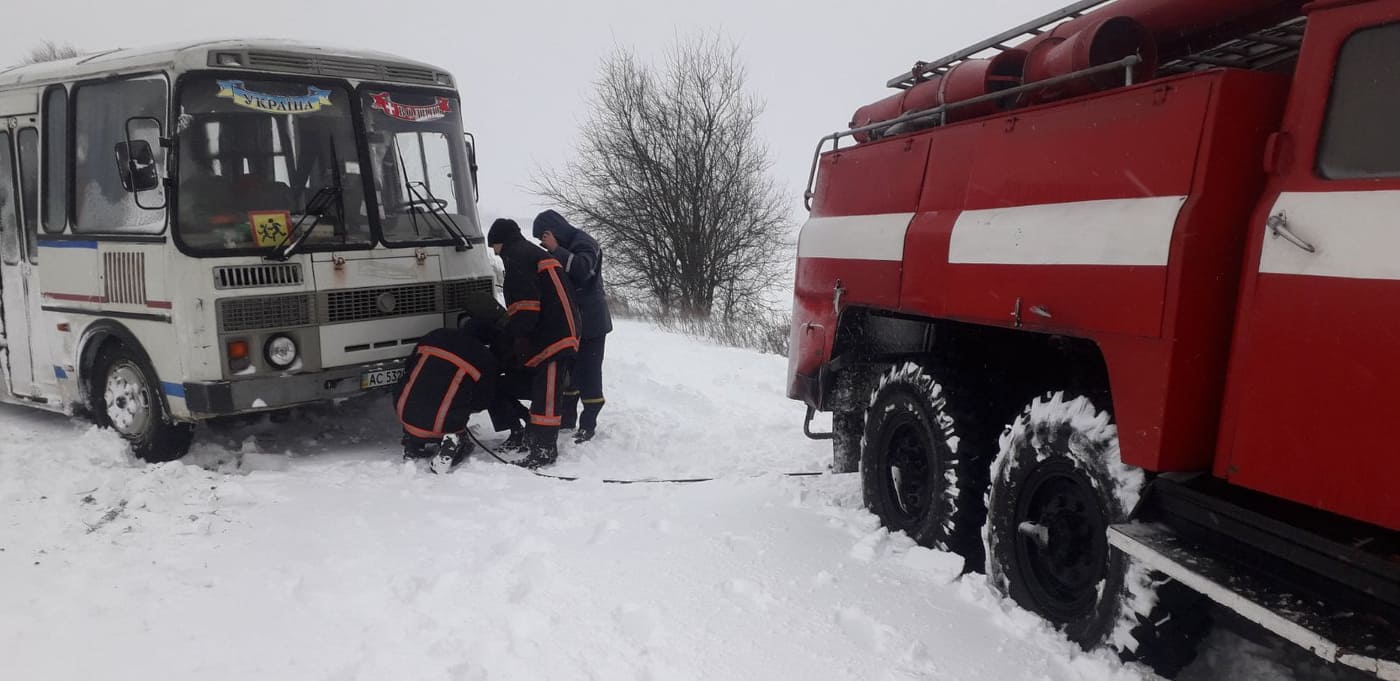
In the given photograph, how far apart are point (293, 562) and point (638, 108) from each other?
2302 centimetres

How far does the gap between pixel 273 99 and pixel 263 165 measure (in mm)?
445

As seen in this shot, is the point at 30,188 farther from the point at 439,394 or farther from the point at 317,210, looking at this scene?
the point at 439,394

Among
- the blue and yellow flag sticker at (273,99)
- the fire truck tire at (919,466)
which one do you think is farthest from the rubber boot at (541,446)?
the blue and yellow flag sticker at (273,99)

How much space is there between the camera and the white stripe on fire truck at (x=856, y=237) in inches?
164

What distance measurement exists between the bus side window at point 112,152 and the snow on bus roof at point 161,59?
0.11 m

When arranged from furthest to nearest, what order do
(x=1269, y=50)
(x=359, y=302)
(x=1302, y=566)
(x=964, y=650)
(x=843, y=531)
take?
(x=359, y=302) < (x=843, y=531) < (x=1269, y=50) < (x=964, y=650) < (x=1302, y=566)

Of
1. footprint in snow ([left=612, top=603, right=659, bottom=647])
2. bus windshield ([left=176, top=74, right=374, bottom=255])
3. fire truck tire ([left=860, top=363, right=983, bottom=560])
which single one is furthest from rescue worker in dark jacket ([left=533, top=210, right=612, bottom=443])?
footprint in snow ([left=612, top=603, right=659, bottom=647])

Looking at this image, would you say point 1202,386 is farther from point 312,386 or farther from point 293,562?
point 312,386

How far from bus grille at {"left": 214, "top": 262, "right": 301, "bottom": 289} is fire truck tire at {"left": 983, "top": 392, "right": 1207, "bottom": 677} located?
445 centimetres

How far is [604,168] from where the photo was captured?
2600 centimetres

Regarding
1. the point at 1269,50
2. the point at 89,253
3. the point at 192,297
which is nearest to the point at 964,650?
the point at 1269,50

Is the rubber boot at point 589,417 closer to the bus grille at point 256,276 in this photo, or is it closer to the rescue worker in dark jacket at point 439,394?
the rescue worker in dark jacket at point 439,394

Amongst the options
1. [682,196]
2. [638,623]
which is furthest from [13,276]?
[682,196]

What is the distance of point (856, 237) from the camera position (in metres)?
4.54
